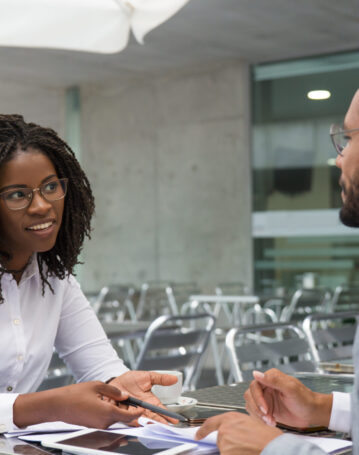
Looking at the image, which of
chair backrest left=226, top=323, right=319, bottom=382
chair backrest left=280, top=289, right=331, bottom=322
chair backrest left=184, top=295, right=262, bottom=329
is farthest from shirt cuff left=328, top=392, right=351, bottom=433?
chair backrest left=280, top=289, right=331, bottom=322

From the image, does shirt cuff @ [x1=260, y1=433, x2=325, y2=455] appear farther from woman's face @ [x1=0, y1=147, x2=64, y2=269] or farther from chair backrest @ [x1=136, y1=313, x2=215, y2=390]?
chair backrest @ [x1=136, y1=313, x2=215, y2=390]

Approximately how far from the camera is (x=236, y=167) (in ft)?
30.7

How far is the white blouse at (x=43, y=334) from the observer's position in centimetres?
192

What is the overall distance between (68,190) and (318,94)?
7.09m

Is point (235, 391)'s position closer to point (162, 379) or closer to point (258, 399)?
point (162, 379)

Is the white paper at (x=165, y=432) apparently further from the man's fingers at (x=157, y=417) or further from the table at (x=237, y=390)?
Result: the table at (x=237, y=390)

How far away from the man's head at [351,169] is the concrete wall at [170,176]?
25.5 ft

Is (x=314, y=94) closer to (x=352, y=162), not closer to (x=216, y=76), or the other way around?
(x=216, y=76)

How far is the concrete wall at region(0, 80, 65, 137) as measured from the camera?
10.7 metres

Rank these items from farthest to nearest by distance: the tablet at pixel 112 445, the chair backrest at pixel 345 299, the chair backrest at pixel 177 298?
the chair backrest at pixel 345 299, the chair backrest at pixel 177 298, the tablet at pixel 112 445

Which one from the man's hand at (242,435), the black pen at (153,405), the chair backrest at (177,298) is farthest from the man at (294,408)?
the chair backrest at (177,298)

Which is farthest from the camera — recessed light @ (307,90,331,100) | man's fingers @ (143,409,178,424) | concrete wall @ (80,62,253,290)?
concrete wall @ (80,62,253,290)

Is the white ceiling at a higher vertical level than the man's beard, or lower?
higher

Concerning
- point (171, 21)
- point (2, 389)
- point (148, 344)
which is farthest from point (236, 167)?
point (2, 389)
